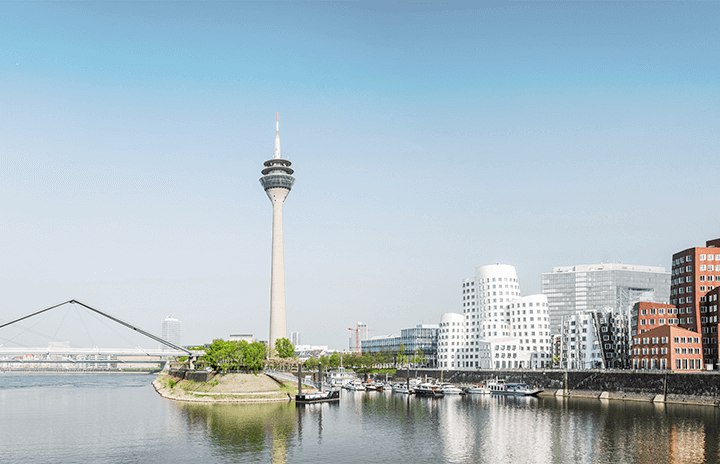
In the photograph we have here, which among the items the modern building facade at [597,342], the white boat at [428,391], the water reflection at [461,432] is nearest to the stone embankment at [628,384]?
the water reflection at [461,432]

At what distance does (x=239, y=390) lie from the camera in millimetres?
133750

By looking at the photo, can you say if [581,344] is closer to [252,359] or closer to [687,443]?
[252,359]

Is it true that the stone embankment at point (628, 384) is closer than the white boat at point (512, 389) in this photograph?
Yes

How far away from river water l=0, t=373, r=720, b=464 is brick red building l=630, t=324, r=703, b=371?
18575 mm

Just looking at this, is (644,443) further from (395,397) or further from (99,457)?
(395,397)

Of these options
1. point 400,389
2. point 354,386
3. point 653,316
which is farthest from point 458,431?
point 354,386

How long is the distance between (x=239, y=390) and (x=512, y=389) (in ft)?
233

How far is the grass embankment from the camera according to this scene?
130 metres

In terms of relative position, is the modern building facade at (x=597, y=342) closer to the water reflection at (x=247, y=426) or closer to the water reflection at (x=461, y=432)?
the water reflection at (x=461, y=432)

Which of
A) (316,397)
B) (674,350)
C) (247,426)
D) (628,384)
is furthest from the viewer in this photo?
(628,384)

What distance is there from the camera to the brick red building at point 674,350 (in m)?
135

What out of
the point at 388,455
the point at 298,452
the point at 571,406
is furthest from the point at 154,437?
the point at 571,406

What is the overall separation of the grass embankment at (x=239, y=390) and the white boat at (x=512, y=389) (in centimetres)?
5625

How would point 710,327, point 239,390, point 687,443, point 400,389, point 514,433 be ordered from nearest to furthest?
point 687,443
point 514,433
point 239,390
point 710,327
point 400,389
